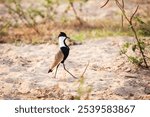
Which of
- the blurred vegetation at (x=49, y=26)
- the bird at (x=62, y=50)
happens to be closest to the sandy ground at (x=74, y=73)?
the bird at (x=62, y=50)

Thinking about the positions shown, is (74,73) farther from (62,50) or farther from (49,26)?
(49,26)

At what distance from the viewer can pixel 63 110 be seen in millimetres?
3232

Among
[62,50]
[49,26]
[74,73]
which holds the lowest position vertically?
[74,73]

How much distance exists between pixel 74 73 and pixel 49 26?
2.22 meters

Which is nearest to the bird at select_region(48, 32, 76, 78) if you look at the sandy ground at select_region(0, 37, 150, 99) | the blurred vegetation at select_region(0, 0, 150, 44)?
the sandy ground at select_region(0, 37, 150, 99)

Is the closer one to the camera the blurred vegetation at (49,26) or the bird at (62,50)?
the bird at (62,50)

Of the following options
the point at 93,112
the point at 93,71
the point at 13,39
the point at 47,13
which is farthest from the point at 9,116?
the point at 47,13

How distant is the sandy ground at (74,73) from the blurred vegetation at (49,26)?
A: 1.90ft

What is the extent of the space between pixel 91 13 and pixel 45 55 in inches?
85.7

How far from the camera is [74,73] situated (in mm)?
3883

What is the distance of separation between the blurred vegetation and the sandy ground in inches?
22.8

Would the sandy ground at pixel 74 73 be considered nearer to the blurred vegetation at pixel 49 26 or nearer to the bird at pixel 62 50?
the bird at pixel 62 50

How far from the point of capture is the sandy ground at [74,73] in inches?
138

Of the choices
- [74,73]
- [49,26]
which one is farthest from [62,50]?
[49,26]
